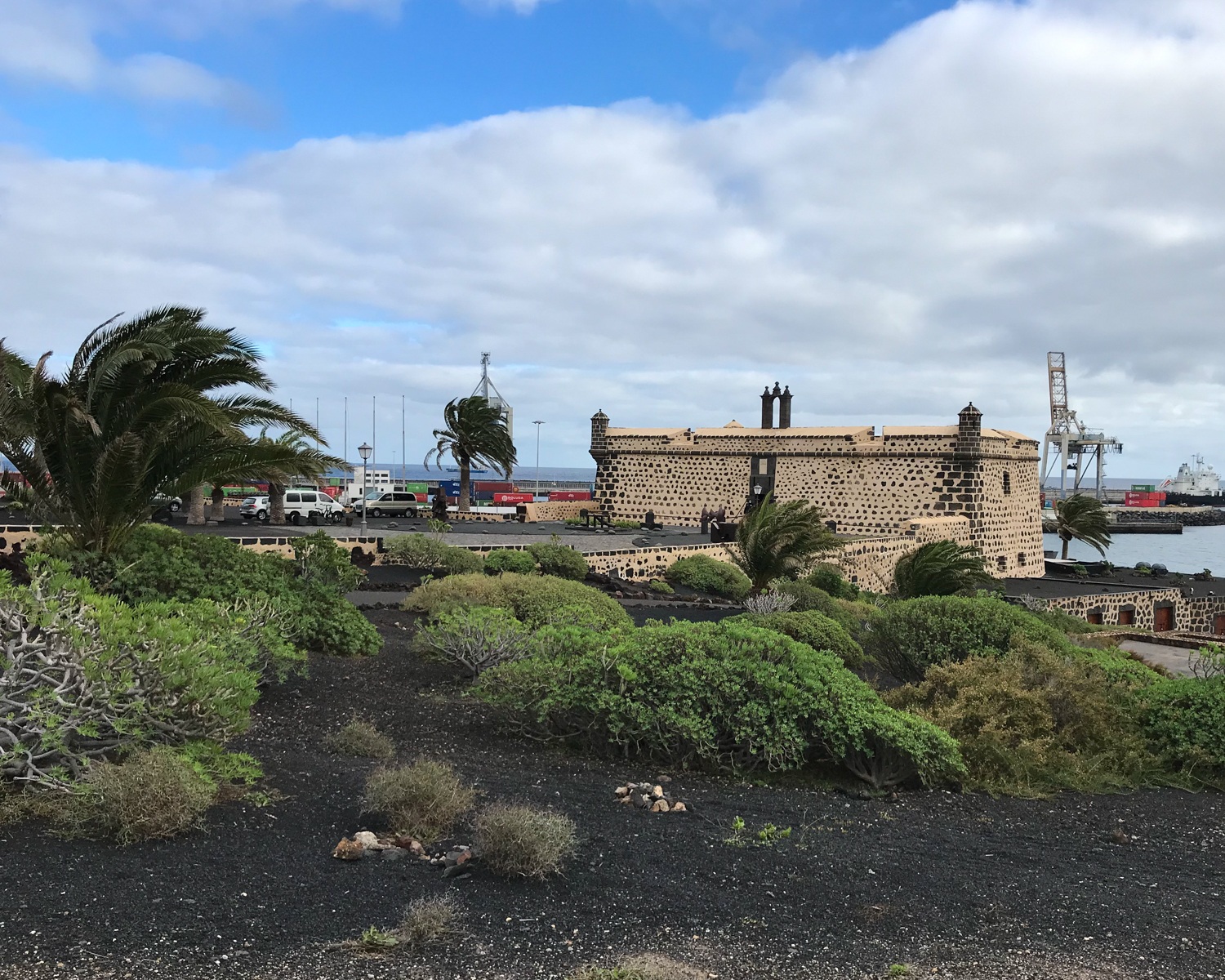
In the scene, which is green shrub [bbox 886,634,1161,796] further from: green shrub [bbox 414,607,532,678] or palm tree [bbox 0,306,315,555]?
palm tree [bbox 0,306,315,555]

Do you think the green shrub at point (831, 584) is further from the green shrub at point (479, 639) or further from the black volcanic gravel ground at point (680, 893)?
the black volcanic gravel ground at point (680, 893)

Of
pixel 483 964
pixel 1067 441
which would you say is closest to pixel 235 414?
pixel 483 964

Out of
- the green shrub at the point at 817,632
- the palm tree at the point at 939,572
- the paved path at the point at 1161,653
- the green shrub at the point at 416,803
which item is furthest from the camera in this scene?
the palm tree at the point at 939,572

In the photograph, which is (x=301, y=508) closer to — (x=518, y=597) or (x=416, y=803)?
(x=518, y=597)

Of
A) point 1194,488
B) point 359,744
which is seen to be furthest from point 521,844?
point 1194,488

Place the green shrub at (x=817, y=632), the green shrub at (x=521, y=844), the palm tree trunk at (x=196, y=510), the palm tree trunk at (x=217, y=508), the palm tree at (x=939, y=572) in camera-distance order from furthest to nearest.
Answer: the palm tree trunk at (x=217, y=508) → the palm tree trunk at (x=196, y=510) → the palm tree at (x=939, y=572) → the green shrub at (x=817, y=632) → the green shrub at (x=521, y=844)

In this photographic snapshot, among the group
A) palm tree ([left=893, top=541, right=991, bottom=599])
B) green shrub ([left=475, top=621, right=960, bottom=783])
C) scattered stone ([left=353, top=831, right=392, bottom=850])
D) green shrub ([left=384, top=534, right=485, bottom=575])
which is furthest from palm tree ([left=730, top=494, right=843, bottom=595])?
scattered stone ([left=353, top=831, right=392, bottom=850])

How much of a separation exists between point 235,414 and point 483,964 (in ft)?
26.8

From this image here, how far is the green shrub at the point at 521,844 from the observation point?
4.71 m

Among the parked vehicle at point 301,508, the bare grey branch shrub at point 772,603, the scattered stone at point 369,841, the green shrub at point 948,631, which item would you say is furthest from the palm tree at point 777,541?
the scattered stone at point 369,841

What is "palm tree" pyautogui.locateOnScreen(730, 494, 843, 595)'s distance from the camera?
2097 cm

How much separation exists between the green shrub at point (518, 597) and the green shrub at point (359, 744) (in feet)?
14.1

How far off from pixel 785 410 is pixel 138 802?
114 ft

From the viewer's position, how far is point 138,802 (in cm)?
491
